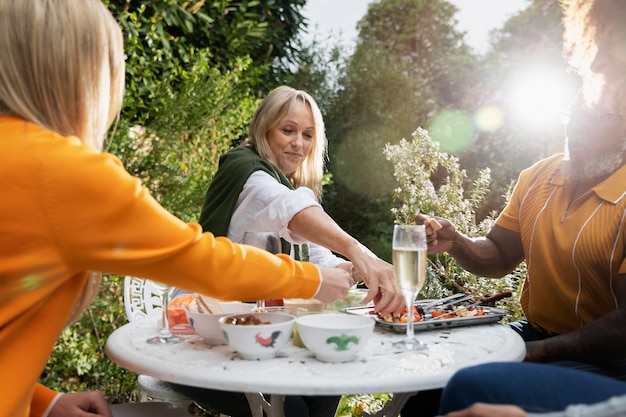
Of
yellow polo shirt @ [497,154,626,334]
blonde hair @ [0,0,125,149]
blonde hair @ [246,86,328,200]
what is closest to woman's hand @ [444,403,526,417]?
blonde hair @ [0,0,125,149]

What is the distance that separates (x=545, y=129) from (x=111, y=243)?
24.9ft

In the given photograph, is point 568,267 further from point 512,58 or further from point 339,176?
point 512,58

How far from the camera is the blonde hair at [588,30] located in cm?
219

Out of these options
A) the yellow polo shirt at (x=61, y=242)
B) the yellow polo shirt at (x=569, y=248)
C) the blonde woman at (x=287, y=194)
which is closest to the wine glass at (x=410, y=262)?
the blonde woman at (x=287, y=194)

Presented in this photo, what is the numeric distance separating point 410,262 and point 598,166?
3.46 ft

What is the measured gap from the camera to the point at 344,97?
798 centimetres

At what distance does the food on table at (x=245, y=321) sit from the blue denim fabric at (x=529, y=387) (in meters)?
0.50

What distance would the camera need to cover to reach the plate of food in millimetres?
1629

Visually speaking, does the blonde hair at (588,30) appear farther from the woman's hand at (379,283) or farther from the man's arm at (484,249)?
the woman's hand at (379,283)

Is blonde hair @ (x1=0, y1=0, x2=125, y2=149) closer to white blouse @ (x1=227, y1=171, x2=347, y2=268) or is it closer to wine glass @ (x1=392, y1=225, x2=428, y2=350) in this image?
wine glass @ (x1=392, y1=225, x2=428, y2=350)

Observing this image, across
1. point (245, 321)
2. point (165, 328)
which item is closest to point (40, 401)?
point (165, 328)

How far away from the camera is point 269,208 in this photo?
227 cm

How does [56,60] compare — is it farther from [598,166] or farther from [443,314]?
[598,166]

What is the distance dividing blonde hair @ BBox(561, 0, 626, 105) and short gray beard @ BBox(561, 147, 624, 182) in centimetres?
25
